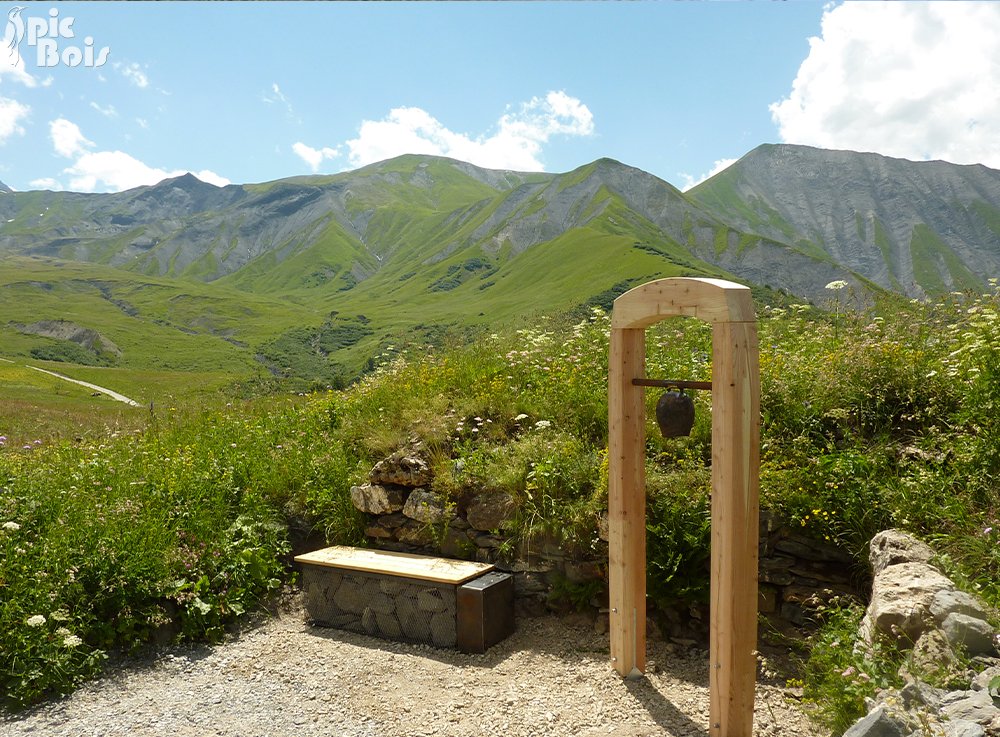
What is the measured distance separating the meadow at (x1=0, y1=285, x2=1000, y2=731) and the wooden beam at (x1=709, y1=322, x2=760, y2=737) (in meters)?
0.50

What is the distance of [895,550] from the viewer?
4582 mm

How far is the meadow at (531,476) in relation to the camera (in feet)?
16.6

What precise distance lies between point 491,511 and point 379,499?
1.23m

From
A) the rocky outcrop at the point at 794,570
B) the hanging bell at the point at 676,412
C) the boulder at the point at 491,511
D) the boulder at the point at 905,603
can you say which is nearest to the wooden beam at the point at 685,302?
the hanging bell at the point at 676,412

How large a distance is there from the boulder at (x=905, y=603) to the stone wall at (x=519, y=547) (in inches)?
22.6

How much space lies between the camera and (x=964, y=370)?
5.88 m

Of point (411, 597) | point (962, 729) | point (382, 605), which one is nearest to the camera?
point (962, 729)

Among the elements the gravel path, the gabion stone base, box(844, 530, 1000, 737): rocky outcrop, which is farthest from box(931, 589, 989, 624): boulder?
the gabion stone base

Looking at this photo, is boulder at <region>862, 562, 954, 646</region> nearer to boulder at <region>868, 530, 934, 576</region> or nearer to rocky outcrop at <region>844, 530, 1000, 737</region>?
rocky outcrop at <region>844, 530, 1000, 737</region>

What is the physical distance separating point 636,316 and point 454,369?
382 cm

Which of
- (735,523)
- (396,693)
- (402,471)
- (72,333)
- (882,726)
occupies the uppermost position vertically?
(72,333)

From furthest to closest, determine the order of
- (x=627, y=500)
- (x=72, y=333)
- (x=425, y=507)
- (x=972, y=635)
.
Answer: (x=72, y=333), (x=425, y=507), (x=627, y=500), (x=972, y=635)

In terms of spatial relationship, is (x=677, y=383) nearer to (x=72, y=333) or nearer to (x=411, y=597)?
(x=411, y=597)

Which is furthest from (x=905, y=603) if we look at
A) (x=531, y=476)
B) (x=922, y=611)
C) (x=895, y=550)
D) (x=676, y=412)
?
(x=531, y=476)
